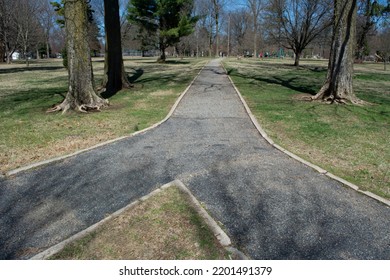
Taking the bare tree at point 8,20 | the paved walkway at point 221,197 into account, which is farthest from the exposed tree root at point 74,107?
the bare tree at point 8,20

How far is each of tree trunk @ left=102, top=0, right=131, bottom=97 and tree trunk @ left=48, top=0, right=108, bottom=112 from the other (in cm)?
306

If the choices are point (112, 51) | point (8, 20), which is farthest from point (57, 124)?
point (8, 20)

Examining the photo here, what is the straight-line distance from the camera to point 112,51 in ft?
40.4

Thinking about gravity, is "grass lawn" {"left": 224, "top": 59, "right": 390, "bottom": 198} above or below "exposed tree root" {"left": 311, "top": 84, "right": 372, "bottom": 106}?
below

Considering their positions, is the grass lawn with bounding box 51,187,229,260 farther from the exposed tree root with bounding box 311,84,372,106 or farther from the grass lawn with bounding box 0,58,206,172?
the exposed tree root with bounding box 311,84,372,106

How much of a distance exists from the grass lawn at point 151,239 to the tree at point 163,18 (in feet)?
106

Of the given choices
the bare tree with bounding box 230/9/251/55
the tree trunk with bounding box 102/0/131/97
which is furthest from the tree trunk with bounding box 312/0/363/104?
the bare tree with bounding box 230/9/251/55

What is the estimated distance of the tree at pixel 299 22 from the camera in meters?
30.5

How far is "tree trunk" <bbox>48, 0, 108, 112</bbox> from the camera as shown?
8.16m

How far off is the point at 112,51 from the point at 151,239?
11.3m

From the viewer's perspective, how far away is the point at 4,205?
3.61 meters

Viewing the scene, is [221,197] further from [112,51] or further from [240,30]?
[240,30]

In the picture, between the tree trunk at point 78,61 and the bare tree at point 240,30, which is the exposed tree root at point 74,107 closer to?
the tree trunk at point 78,61
